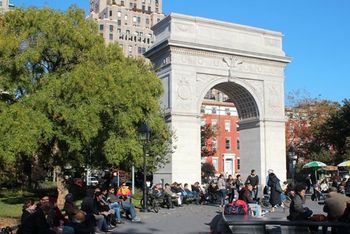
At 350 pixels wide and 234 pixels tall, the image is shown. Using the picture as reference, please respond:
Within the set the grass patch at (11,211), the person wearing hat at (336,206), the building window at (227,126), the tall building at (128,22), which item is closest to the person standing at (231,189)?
the grass patch at (11,211)

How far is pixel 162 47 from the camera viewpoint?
101 ft

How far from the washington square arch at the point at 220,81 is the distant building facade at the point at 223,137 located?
34.1 m

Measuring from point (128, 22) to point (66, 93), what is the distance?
91.9 metres

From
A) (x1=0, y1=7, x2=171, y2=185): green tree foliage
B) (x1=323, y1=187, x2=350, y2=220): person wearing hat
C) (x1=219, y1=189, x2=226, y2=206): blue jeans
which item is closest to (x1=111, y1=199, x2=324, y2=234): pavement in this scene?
(x1=0, y1=7, x2=171, y2=185): green tree foliage

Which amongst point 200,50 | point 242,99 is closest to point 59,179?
point 200,50

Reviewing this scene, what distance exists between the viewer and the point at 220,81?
105 feet

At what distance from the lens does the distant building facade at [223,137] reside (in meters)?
69.2

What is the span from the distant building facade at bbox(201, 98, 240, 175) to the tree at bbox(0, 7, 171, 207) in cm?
4749

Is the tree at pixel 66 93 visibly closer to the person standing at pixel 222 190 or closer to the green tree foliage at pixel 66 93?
the green tree foliage at pixel 66 93

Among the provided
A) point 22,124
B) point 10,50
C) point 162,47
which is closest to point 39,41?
point 10,50

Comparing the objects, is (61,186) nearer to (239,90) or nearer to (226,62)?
(226,62)

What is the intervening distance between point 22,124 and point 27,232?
10.2m

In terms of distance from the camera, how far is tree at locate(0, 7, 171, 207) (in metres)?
18.4

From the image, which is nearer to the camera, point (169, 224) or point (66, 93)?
point (169, 224)
